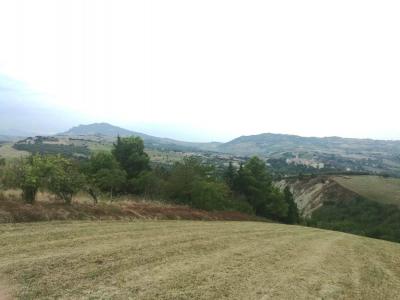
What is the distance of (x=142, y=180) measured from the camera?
51281mm

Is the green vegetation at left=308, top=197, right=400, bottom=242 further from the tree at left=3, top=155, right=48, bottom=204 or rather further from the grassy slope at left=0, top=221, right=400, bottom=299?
the grassy slope at left=0, top=221, right=400, bottom=299

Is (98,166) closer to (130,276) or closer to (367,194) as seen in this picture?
→ (130,276)

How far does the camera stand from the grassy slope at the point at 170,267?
10211 millimetres

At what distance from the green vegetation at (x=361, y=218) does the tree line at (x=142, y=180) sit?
29.5 meters

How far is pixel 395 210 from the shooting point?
123 m

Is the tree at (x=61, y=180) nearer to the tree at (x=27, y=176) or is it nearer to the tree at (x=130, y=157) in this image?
the tree at (x=27, y=176)

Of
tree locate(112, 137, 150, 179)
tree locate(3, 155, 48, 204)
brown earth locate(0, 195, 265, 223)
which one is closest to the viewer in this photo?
brown earth locate(0, 195, 265, 223)

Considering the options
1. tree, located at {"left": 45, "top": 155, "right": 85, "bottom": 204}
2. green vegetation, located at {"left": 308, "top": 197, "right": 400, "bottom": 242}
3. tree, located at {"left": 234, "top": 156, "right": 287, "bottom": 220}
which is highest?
tree, located at {"left": 45, "top": 155, "right": 85, "bottom": 204}

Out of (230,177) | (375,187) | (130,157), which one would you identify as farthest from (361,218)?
(130,157)

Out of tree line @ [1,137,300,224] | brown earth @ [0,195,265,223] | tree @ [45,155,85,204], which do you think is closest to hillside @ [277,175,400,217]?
tree line @ [1,137,300,224]

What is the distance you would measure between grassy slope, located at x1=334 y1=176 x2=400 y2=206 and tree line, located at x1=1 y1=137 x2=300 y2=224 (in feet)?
227

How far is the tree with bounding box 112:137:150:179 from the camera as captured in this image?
55969mm

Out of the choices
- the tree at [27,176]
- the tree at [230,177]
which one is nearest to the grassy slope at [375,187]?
the tree at [230,177]

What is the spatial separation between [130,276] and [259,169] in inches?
2610
